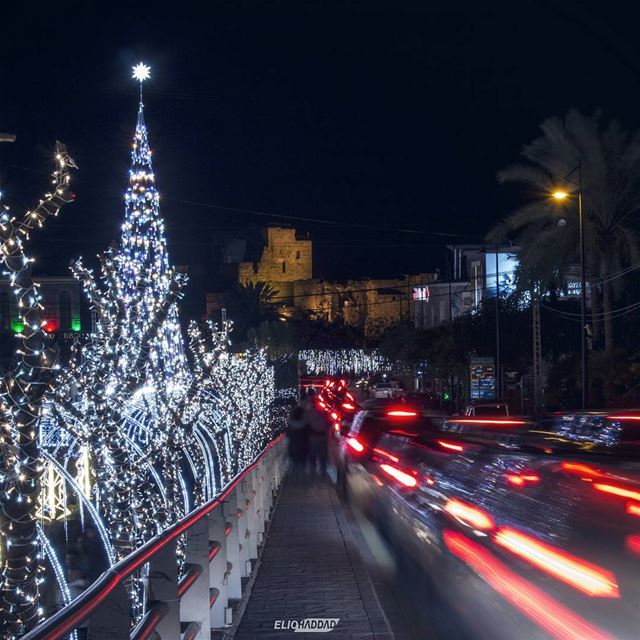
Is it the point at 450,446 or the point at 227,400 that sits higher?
the point at 227,400

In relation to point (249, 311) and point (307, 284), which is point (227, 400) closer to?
point (249, 311)

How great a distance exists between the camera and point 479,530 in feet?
26.6

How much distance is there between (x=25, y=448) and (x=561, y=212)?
3047cm

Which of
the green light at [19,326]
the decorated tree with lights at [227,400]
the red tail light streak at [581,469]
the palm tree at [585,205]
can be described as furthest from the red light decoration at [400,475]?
the palm tree at [585,205]

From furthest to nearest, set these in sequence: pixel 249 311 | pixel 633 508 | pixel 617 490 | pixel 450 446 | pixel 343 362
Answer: pixel 343 362 < pixel 249 311 < pixel 450 446 < pixel 617 490 < pixel 633 508

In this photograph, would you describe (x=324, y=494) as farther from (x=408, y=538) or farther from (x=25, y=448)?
(x=25, y=448)

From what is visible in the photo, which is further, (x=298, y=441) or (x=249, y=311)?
(x=249, y=311)

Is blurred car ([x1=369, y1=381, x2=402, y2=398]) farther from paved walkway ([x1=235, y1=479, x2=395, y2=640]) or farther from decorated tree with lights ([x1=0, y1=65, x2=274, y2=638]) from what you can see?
paved walkway ([x1=235, y1=479, x2=395, y2=640])

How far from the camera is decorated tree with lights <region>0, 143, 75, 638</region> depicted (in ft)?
21.0

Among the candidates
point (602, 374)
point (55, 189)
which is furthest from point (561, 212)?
point (55, 189)

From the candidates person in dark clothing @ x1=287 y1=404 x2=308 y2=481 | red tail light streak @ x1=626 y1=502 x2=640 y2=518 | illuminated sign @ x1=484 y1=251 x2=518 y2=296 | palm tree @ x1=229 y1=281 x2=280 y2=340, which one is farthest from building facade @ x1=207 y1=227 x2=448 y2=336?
red tail light streak @ x1=626 y1=502 x2=640 y2=518

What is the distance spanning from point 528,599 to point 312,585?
542cm

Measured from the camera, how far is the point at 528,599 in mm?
6074

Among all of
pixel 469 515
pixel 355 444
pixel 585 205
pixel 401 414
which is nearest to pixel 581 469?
pixel 469 515
